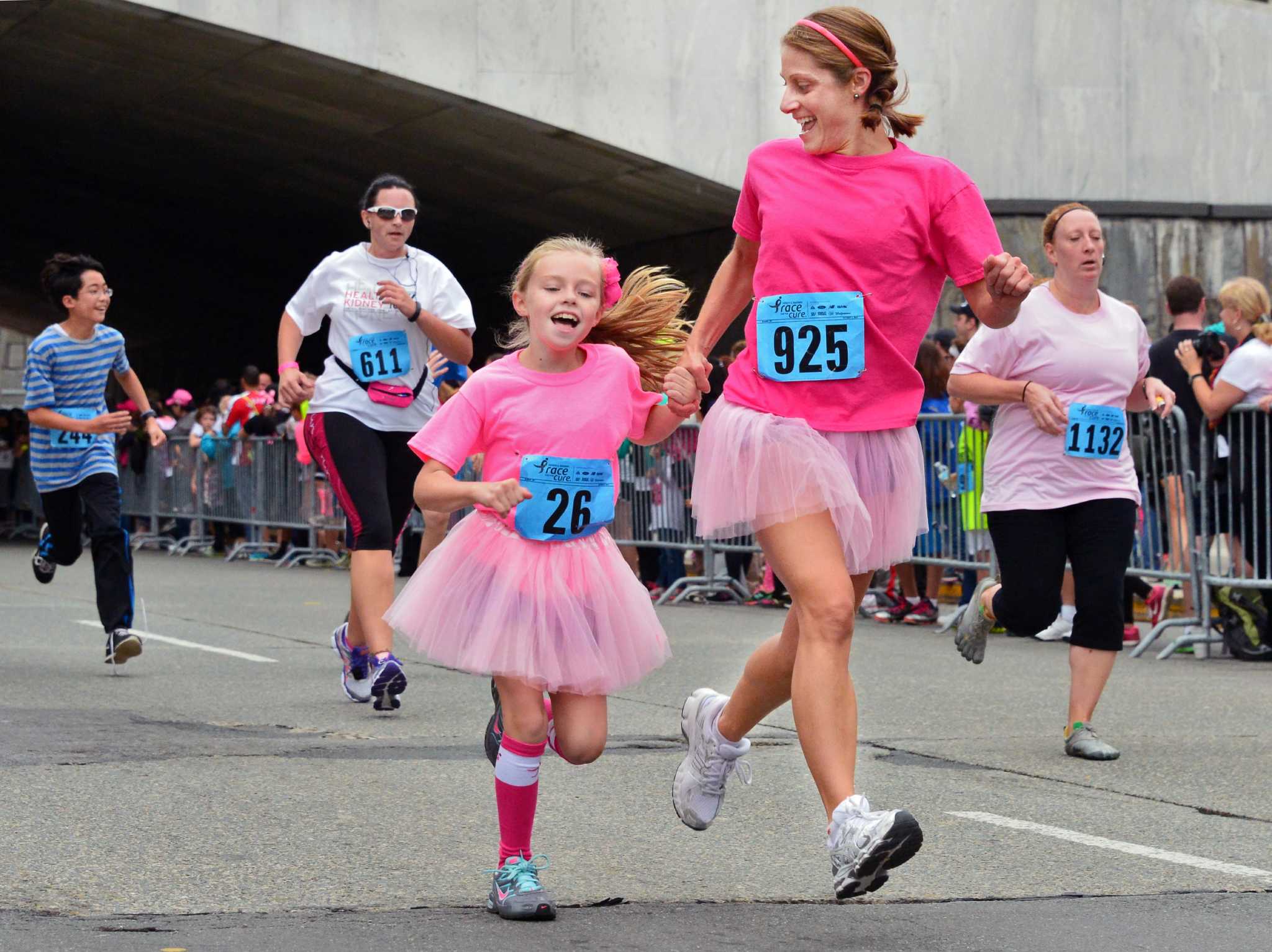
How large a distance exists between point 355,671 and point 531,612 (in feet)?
11.9

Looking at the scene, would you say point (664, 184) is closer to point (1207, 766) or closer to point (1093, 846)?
point (1207, 766)

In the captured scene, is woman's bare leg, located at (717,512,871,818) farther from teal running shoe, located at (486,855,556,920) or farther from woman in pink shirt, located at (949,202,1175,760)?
woman in pink shirt, located at (949,202,1175,760)

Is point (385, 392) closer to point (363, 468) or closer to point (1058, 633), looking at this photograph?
point (363, 468)

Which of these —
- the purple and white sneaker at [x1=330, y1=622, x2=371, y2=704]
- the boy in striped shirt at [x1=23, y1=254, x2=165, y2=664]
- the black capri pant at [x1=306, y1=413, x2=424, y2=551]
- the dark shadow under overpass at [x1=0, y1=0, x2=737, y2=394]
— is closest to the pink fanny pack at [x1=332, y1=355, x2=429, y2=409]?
the black capri pant at [x1=306, y1=413, x2=424, y2=551]

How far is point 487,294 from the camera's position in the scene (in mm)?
31469

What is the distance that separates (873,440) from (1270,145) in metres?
16.9

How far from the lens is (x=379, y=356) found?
25.9 ft

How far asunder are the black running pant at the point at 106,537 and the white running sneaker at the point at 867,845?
559 centimetres

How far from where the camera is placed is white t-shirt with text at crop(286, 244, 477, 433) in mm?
7891

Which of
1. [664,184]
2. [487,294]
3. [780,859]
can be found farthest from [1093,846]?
[487,294]

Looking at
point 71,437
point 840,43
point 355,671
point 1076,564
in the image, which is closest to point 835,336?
point 840,43

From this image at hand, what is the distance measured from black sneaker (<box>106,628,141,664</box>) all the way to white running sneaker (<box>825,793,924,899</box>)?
5438 millimetres

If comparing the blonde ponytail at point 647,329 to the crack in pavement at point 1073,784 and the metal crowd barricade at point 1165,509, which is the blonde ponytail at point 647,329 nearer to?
the crack in pavement at point 1073,784

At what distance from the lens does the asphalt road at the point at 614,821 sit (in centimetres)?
417
